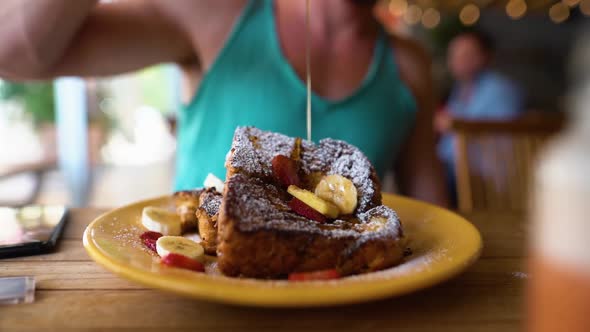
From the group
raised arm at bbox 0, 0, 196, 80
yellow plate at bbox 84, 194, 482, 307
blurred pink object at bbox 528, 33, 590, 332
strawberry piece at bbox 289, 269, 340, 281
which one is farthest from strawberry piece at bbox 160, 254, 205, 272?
raised arm at bbox 0, 0, 196, 80

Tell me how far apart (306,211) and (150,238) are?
25 centimetres

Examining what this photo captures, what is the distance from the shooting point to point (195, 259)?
0.73 metres

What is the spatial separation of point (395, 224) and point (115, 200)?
3489 millimetres

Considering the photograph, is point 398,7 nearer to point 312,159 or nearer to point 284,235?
point 312,159

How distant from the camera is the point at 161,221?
2.98 ft

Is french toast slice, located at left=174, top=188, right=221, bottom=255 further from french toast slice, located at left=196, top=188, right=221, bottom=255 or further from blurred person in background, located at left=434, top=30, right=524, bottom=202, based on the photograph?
blurred person in background, located at left=434, top=30, right=524, bottom=202

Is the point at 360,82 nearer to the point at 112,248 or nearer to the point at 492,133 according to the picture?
the point at 492,133

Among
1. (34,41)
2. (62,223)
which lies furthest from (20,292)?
(34,41)

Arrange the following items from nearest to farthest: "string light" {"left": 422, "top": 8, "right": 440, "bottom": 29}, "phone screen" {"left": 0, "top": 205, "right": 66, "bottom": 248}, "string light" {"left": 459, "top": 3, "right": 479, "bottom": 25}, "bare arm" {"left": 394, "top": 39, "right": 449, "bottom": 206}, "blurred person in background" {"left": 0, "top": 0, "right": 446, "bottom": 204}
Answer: "phone screen" {"left": 0, "top": 205, "right": 66, "bottom": 248}, "blurred person in background" {"left": 0, "top": 0, "right": 446, "bottom": 204}, "bare arm" {"left": 394, "top": 39, "right": 449, "bottom": 206}, "string light" {"left": 459, "top": 3, "right": 479, "bottom": 25}, "string light" {"left": 422, "top": 8, "right": 440, "bottom": 29}

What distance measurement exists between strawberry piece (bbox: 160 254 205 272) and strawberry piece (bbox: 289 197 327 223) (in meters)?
0.16

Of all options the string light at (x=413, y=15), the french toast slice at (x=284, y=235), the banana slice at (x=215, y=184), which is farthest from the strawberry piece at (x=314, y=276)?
the string light at (x=413, y=15)

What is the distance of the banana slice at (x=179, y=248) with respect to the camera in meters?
0.73

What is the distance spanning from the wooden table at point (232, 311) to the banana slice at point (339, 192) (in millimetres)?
177

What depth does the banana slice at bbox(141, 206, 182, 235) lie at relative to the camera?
89 centimetres
